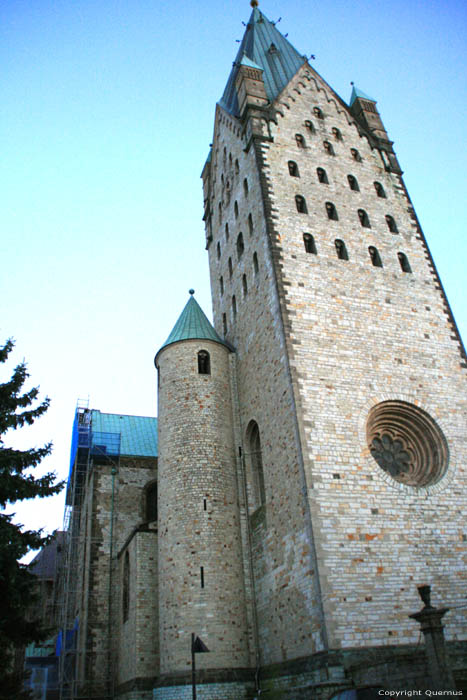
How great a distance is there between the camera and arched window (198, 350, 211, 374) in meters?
24.0

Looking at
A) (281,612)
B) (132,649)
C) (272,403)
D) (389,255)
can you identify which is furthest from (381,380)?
(132,649)

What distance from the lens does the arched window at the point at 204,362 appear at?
78.6ft

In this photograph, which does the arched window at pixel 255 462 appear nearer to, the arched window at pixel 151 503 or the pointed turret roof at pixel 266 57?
the arched window at pixel 151 503

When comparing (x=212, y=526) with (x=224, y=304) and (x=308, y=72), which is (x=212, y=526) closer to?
(x=224, y=304)

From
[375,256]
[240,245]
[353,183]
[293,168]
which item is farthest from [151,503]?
[353,183]

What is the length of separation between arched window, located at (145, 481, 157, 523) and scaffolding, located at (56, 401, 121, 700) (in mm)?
1713

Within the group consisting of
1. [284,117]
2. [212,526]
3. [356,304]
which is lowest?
[212,526]

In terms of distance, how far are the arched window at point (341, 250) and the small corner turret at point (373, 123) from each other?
22.1ft

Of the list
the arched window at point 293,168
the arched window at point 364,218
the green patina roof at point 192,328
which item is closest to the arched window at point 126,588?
the green patina roof at point 192,328

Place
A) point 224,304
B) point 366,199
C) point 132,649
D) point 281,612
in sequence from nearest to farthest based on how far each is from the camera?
point 281,612, point 132,649, point 366,199, point 224,304

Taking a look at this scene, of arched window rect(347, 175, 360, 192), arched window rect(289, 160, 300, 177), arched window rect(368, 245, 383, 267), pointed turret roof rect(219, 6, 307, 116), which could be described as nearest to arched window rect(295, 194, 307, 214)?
arched window rect(289, 160, 300, 177)

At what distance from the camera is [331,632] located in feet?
48.6

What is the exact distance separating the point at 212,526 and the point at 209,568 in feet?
4.60

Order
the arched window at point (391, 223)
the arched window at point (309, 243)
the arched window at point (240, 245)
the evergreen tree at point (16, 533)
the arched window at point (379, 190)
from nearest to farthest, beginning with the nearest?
the evergreen tree at point (16, 533) < the arched window at point (309, 243) < the arched window at point (391, 223) < the arched window at point (240, 245) < the arched window at point (379, 190)
